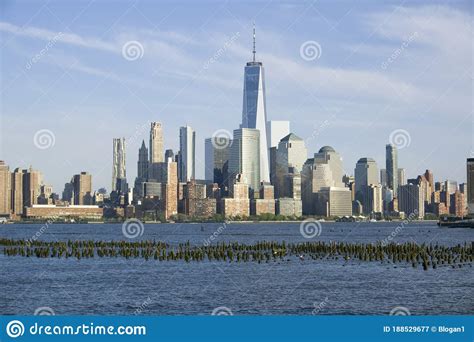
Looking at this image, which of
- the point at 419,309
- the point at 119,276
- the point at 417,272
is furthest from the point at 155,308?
the point at 417,272

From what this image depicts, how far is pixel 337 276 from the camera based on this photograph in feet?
252

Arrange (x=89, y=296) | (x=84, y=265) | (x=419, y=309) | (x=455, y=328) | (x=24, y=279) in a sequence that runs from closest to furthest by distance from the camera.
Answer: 1. (x=455, y=328)
2. (x=419, y=309)
3. (x=89, y=296)
4. (x=24, y=279)
5. (x=84, y=265)

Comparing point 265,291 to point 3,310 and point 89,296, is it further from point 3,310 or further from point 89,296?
point 3,310

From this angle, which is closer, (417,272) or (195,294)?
(195,294)

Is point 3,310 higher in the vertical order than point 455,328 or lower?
lower

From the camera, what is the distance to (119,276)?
77.4 meters

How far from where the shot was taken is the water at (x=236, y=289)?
53.8 m

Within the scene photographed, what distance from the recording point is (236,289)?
212 feet

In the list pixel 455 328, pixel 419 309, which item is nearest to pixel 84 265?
pixel 419 309

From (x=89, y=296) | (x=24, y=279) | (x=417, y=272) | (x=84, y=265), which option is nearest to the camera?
(x=89, y=296)

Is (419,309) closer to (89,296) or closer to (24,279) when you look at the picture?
(89,296)

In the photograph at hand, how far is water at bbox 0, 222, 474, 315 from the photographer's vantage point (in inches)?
2117

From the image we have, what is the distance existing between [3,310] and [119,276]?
2442cm

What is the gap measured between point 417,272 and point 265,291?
24.8m
